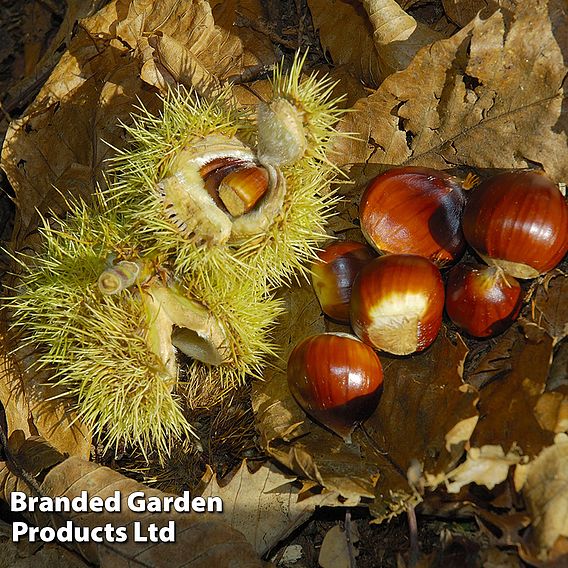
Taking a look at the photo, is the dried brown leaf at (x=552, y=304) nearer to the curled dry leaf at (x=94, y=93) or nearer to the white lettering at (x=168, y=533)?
the white lettering at (x=168, y=533)

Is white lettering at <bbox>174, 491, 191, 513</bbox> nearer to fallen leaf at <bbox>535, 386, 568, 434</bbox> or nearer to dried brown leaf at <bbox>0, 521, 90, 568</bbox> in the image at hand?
dried brown leaf at <bbox>0, 521, 90, 568</bbox>

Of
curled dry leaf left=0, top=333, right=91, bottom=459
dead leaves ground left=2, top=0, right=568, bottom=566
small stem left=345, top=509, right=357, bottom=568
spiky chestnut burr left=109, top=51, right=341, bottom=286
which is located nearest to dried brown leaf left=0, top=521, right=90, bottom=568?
dead leaves ground left=2, top=0, right=568, bottom=566

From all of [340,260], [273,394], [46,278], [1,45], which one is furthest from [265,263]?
[1,45]

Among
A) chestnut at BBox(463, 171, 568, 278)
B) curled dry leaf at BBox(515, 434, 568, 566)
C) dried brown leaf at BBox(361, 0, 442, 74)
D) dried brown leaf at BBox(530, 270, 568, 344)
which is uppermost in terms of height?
dried brown leaf at BBox(361, 0, 442, 74)

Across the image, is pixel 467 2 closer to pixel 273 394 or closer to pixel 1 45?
pixel 273 394

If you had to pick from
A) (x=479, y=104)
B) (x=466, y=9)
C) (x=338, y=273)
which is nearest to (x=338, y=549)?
(x=338, y=273)

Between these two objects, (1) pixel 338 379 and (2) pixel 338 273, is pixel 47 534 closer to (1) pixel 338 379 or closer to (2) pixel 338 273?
(1) pixel 338 379

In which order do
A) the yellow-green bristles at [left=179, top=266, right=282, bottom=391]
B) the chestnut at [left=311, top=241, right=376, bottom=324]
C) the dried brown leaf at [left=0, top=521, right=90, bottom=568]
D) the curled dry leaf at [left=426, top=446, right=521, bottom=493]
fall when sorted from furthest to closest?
the chestnut at [left=311, top=241, right=376, bottom=324] → the dried brown leaf at [left=0, top=521, right=90, bottom=568] → the yellow-green bristles at [left=179, top=266, right=282, bottom=391] → the curled dry leaf at [left=426, top=446, right=521, bottom=493]
